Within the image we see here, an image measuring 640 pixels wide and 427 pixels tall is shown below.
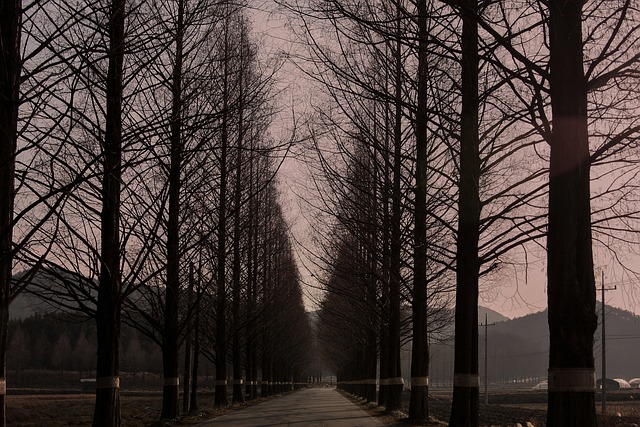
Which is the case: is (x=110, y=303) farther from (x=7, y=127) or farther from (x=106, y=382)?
(x=7, y=127)

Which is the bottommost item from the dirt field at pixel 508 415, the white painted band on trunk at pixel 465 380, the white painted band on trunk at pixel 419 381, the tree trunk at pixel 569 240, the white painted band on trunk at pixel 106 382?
the dirt field at pixel 508 415

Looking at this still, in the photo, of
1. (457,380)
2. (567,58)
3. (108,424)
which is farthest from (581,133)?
(108,424)

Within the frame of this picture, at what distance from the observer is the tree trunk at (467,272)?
10453mm

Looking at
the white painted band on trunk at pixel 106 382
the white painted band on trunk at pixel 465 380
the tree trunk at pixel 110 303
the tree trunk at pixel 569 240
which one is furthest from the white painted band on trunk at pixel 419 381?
the tree trunk at pixel 569 240

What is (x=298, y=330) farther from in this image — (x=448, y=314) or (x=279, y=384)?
(x=448, y=314)

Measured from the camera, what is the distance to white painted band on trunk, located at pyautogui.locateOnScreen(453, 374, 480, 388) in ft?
34.0

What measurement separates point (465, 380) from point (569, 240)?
4.93 m

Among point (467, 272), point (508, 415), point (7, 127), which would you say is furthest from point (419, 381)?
point (508, 415)

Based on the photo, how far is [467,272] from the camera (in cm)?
1072

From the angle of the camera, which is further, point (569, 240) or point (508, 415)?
point (508, 415)

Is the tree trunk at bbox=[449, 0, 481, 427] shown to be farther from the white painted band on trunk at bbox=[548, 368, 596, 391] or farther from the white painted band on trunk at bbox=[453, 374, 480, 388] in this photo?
the white painted band on trunk at bbox=[548, 368, 596, 391]

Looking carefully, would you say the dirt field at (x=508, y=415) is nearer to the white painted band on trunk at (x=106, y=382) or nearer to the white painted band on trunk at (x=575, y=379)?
the white painted band on trunk at (x=106, y=382)

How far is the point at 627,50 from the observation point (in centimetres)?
669

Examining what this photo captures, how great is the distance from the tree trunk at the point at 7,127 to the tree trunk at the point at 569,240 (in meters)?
4.14
